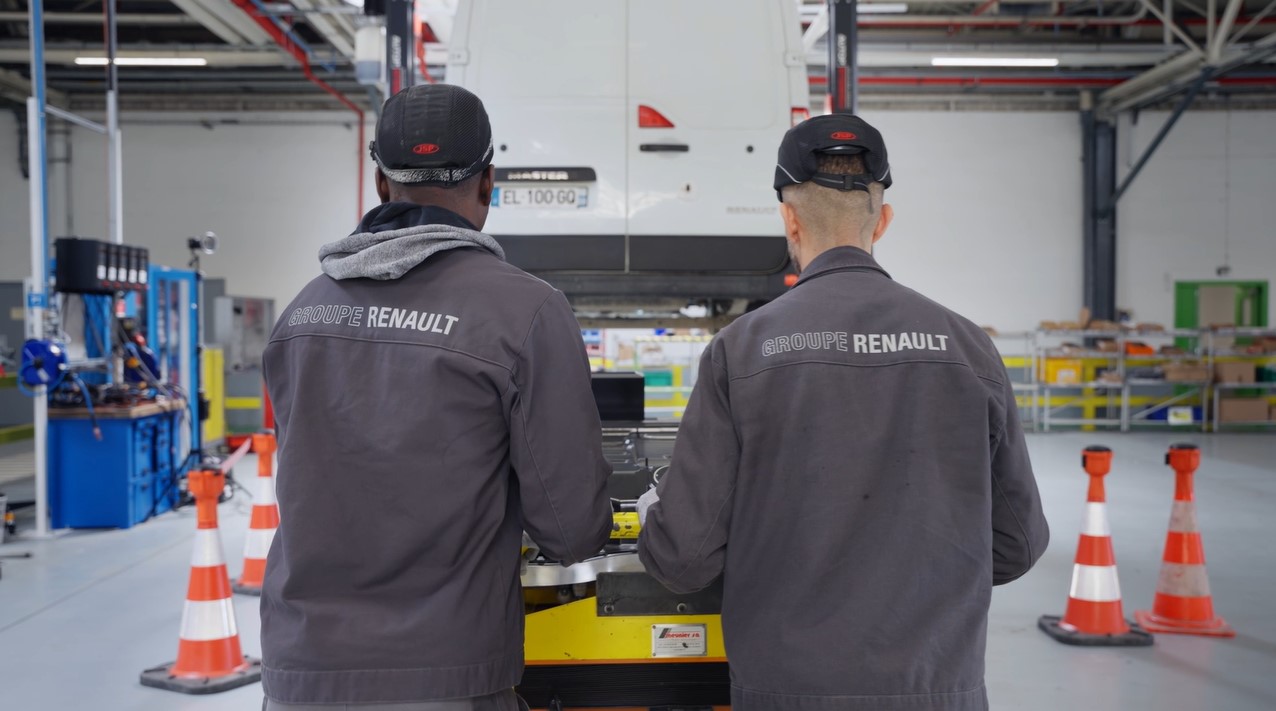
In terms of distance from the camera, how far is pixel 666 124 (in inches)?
127

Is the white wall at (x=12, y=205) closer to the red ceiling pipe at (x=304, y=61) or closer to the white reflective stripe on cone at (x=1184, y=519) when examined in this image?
the red ceiling pipe at (x=304, y=61)

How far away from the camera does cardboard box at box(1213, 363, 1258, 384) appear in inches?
506

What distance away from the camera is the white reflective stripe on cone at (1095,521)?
4137 millimetres

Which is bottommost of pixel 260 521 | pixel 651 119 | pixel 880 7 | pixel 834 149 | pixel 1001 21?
pixel 260 521

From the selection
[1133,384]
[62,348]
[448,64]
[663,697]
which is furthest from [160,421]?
[1133,384]

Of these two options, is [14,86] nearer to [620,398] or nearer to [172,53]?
[172,53]

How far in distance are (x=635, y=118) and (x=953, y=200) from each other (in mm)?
12059

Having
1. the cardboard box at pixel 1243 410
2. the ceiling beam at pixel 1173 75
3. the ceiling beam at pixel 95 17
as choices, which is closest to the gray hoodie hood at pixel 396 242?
the ceiling beam at pixel 95 17

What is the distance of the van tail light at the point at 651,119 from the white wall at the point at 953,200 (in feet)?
37.7

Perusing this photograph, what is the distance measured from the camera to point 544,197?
3.27 meters

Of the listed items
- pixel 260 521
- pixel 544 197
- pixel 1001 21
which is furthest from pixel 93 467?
pixel 1001 21

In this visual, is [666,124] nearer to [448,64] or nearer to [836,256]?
[448,64]

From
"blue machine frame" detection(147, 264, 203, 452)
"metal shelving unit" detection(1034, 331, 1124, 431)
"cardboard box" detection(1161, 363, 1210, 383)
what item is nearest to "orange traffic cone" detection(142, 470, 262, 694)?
"blue machine frame" detection(147, 264, 203, 452)

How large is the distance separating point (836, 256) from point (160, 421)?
A: 7100mm
